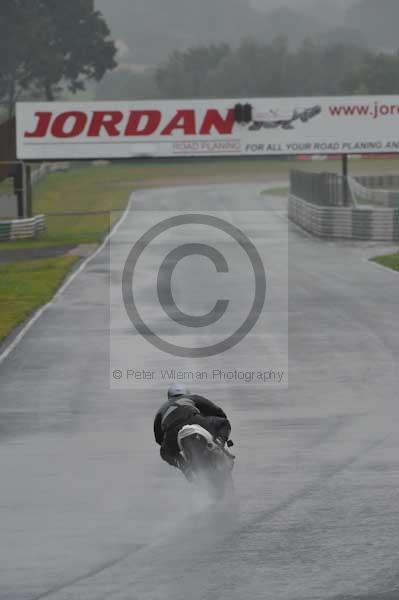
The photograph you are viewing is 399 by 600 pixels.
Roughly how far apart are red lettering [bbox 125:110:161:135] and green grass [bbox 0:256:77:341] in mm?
11262

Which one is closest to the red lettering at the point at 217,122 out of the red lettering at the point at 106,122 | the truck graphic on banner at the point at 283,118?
the truck graphic on banner at the point at 283,118

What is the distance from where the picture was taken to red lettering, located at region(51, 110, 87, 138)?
5550 cm

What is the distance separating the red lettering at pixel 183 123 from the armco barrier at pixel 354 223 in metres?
6.24

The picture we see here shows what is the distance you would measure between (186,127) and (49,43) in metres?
89.6

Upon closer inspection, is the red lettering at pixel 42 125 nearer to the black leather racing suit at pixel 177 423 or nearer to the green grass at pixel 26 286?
the green grass at pixel 26 286

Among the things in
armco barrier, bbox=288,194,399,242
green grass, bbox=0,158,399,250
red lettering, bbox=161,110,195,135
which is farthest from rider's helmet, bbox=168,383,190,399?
red lettering, bbox=161,110,195,135

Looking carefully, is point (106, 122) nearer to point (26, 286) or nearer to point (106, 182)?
point (26, 286)

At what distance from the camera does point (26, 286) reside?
1428 inches

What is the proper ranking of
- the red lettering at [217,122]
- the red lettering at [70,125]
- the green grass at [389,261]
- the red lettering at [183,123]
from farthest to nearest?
the red lettering at [70,125] → the red lettering at [217,122] → the red lettering at [183,123] → the green grass at [389,261]

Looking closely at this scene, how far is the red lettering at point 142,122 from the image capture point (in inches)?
2175

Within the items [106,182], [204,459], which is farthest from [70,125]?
[106,182]

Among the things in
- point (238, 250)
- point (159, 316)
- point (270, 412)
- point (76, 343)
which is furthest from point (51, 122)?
point (270, 412)

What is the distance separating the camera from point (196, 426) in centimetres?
1191

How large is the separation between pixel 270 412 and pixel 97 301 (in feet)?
49.7
